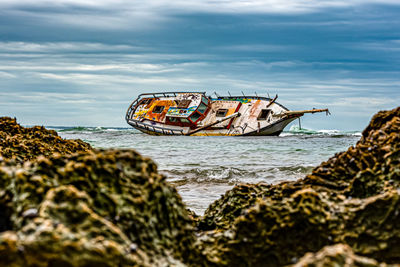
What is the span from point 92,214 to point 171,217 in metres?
0.76

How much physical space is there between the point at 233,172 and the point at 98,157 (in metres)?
8.22

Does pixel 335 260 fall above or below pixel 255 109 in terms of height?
below

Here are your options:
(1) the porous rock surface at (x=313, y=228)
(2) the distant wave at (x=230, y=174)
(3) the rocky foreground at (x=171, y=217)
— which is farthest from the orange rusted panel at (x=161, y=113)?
(1) the porous rock surface at (x=313, y=228)

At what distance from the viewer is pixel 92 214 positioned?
2.13m

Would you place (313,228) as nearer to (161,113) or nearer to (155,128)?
(155,128)

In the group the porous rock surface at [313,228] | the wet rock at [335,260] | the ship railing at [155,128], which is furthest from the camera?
the ship railing at [155,128]

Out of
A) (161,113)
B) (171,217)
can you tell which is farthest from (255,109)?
(171,217)

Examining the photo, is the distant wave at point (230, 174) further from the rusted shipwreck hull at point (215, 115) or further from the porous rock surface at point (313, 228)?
the rusted shipwreck hull at point (215, 115)

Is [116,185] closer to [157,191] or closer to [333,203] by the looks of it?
[157,191]

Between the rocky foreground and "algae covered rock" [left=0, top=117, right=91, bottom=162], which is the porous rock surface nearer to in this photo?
the rocky foreground

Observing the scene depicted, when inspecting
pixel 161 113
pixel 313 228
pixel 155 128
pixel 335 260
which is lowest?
pixel 155 128

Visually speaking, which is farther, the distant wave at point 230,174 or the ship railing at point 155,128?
the ship railing at point 155,128

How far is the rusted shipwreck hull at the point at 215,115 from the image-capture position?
3416cm

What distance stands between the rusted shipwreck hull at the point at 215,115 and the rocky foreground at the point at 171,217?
2935cm
